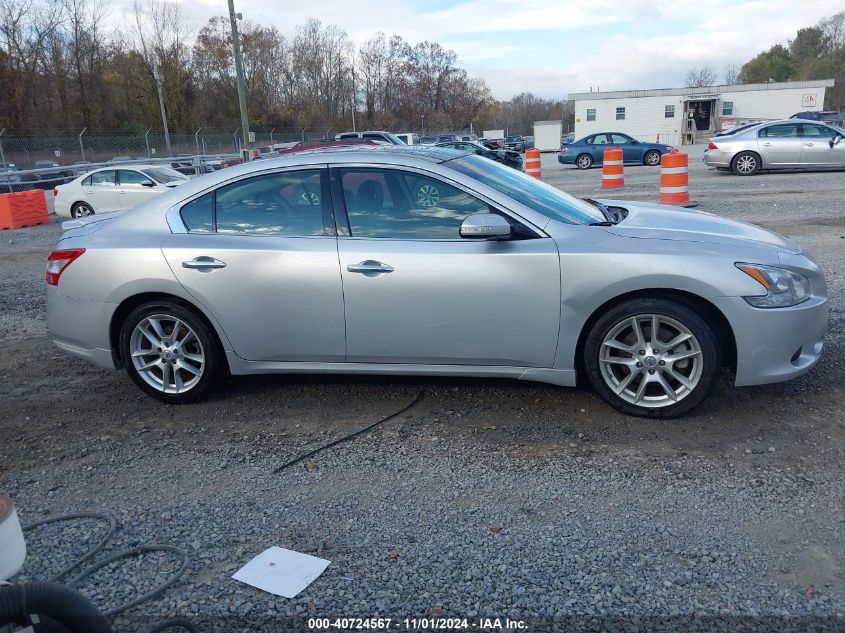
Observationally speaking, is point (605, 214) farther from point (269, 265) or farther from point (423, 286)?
point (269, 265)

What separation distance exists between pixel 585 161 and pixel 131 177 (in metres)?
18.3

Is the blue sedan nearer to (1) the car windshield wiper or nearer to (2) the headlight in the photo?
(1) the car windshield wiper

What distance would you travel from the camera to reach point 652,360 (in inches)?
159

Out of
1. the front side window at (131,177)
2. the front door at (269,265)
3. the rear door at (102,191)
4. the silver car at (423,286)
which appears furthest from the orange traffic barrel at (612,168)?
the front door at (269,265)

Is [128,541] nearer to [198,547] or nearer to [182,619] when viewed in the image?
[198,547]

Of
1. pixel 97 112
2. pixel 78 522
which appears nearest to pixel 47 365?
pixel 78 522

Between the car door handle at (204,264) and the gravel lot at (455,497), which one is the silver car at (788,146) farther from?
Result: the car door handle at (204,264)

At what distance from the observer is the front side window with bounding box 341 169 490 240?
13.9 feet

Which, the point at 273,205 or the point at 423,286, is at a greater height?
the point at 273,205

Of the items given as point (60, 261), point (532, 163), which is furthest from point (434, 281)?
point (532, 163)

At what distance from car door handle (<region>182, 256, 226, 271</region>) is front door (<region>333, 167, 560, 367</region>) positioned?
2.63 ft

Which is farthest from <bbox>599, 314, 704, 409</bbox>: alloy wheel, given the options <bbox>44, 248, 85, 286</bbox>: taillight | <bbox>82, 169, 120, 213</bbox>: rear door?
<bbox>82, 169, 120, 213</bbox>: rear door

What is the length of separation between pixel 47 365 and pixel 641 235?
4.74 meters

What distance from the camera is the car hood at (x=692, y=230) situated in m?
4.17
